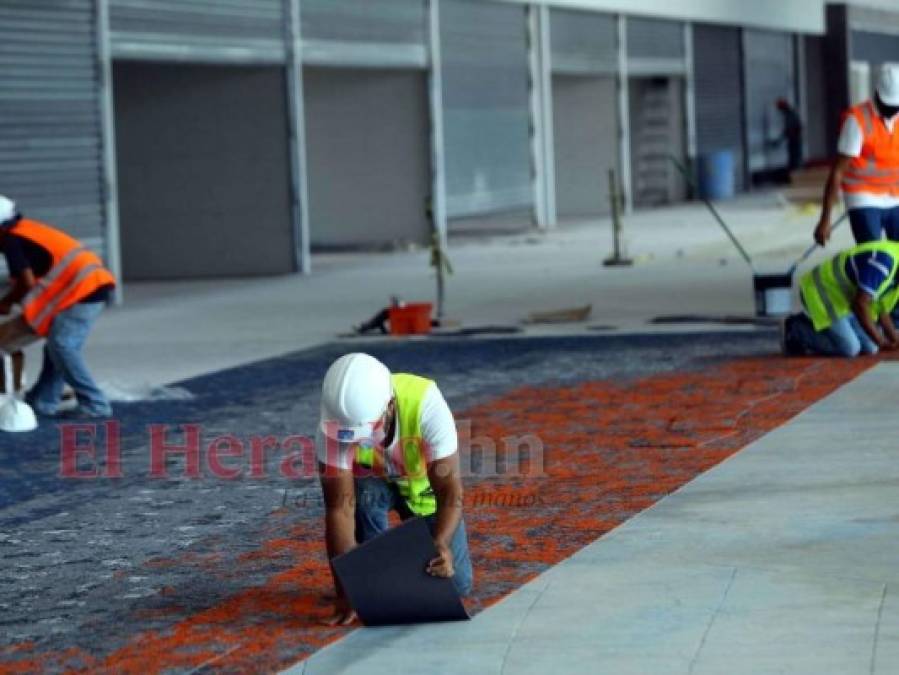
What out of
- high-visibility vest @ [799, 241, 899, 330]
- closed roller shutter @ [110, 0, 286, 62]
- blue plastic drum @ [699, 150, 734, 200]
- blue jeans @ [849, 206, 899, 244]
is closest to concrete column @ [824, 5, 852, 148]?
blue plastic drum @ [699, 150, 734, 200]

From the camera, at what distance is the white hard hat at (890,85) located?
13.8 meters

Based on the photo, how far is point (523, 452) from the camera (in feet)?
34.1

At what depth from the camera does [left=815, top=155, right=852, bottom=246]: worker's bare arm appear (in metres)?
13.9

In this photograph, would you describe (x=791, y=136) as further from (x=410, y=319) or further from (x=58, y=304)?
(x=58, y=304)

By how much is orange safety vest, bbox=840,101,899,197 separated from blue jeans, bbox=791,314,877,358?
986 mm

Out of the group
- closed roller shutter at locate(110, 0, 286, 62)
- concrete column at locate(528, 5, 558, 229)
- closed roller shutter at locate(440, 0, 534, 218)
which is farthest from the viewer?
concrete column at locate(528, 5, 558, 229)

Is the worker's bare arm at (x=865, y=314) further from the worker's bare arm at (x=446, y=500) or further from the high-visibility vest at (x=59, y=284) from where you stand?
the worker's bare arm at (x=446, y=500)

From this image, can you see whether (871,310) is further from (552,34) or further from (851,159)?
(552,34)

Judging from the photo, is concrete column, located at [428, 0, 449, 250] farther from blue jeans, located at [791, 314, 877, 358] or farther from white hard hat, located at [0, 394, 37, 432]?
white hard hat, located at [0, 394, 37, 432]

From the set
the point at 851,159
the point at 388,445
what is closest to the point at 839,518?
the point at 388,445

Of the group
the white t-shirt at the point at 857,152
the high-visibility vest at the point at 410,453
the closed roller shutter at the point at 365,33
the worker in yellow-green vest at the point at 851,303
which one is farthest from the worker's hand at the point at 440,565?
the closed roller shutter at the point at 365,33

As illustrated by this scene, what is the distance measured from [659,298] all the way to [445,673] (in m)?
12.9

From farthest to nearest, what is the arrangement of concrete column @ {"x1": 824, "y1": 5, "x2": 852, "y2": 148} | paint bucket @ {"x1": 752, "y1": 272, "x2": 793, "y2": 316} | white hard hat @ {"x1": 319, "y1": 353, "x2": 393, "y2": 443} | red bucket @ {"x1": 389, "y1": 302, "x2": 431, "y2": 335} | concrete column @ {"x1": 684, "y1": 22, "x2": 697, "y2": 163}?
concrete column @ {"x1": 824, "y1": 5, "x2": 852, "y2": 148}, concrete column @ {"x1": 684, "y1": 22, "x2": 697, "y2": 163}, red bucket @ {"x1": 389, "y1": 302, "x2": 431, "y2": 335}, paint bucket @ {"x1": 752, "y1": 272, "x2": 793, "y2": 316}, white hard hat @ {"x1": 319, "y1": 353, "x2": 393, "y2": 443}

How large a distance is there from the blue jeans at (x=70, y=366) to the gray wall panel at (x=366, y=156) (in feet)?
50.8
